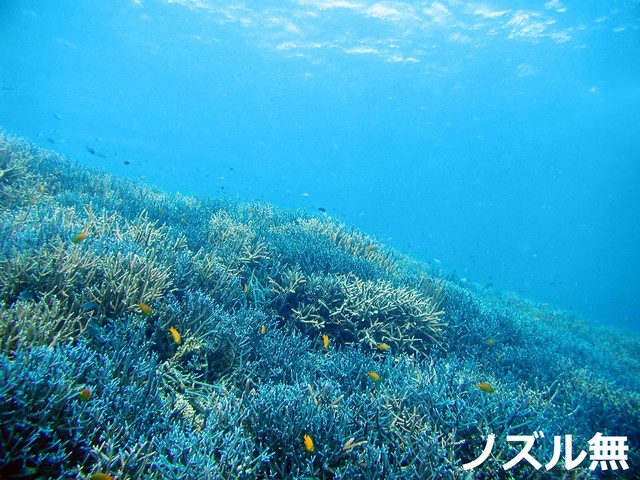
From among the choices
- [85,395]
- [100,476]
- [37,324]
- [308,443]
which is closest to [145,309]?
[37,324]

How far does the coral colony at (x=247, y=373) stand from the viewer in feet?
8.05

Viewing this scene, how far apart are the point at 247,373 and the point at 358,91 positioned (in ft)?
191

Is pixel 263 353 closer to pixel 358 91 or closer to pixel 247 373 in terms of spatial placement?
pixel 247 373

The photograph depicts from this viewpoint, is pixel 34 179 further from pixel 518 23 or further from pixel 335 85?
pixel 335 85

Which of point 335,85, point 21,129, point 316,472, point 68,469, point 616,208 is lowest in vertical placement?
point 68,469

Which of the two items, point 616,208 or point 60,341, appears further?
point 616,208

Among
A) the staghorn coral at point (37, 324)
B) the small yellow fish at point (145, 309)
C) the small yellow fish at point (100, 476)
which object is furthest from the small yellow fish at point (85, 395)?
the small yellow fish at point (145, 309)

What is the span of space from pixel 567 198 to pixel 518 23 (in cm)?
14073

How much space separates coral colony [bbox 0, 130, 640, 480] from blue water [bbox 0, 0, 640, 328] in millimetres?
9039

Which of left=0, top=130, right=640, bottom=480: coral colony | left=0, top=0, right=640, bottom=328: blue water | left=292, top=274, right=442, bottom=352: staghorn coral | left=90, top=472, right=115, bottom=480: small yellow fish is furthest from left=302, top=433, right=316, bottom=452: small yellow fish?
left=0, top=0, right=640, bottom=328: blue water

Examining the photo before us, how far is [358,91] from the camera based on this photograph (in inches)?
2178

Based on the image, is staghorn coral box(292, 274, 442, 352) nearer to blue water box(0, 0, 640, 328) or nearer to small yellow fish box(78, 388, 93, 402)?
small yellow fish box(78, 388, 93, 402)

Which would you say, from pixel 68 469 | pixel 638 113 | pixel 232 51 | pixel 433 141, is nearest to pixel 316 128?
pixel 433 141

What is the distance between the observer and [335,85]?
53688 millimetres
